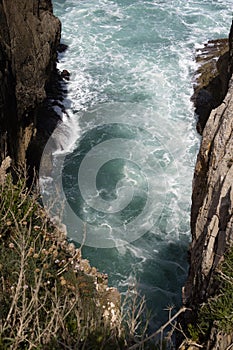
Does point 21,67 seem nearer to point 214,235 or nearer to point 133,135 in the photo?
point 133,135

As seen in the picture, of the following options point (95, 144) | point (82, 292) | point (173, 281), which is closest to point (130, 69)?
point (95, 144)

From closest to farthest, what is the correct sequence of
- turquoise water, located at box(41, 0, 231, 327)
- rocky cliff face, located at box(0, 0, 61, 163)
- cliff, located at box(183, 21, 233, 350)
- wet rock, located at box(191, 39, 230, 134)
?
1. cliff, located at box(183, 21, 233, 350)
2. rocky cliff face, located at box(0, 0, 61, 163)
3. turquoise water, located at box(41, 0, 231, 327)
4. wet rock, located at box(191, 39, 230, 134)

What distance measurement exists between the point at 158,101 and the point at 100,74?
201 inches

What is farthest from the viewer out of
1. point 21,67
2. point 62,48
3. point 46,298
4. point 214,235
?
point 62,48

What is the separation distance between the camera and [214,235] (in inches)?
398

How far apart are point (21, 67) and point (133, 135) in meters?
8.41

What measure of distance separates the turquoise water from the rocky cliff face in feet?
13.2

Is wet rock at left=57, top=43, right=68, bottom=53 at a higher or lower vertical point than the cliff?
lower

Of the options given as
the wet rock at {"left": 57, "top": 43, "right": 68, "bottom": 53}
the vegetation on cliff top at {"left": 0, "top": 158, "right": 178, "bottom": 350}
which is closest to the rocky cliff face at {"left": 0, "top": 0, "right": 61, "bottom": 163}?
the vegetation on cliff top at {"left": 0, "top": 158, "right": 178, "bottom": 350}

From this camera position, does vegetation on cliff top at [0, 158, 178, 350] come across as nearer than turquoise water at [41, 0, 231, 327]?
Yes

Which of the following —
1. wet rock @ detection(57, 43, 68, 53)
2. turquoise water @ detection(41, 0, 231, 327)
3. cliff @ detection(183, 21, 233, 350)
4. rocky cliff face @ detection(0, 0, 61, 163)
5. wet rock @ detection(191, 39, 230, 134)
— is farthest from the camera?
wet rock @ detection(57, 43, 68, 53)

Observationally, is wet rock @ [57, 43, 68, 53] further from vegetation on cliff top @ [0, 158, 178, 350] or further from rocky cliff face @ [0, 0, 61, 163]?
vegetation on cliff top @ [0, 158, 178, 350]

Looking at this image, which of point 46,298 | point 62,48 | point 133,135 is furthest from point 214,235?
point 62,48

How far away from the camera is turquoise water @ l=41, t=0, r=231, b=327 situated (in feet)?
65.9
